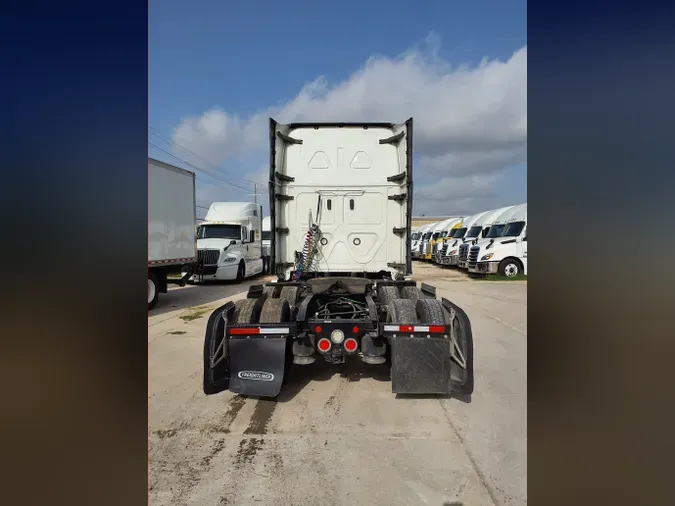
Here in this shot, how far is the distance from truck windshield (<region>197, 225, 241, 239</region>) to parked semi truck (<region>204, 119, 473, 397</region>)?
9.68 metres

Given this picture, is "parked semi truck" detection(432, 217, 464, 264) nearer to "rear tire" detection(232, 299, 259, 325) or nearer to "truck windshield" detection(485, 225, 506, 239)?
"truck windshield" detection(485, 225, 506, 239)

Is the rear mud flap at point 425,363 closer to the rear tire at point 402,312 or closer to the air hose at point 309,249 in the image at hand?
the rear tire at point 402,312

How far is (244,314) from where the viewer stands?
4.30 m

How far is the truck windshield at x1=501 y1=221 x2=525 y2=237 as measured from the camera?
51.6 feet

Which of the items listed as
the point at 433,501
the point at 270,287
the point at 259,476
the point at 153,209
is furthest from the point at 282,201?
the point at 153,209

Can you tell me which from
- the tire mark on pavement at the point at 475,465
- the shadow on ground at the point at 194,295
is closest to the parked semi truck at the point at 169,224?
the shadow on ground at the point at 194,295

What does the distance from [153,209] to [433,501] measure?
905 centimetres

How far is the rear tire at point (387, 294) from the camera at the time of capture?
16.2ft

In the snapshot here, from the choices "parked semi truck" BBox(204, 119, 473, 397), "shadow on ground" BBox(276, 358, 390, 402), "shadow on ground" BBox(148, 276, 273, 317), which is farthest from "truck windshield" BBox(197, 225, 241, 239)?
"shadow on ground" BBox(276, 358, 390, 402)

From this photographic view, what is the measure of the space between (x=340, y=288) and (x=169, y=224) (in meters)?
7.00

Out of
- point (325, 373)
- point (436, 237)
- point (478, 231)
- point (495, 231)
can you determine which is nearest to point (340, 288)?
point (325, 373)
